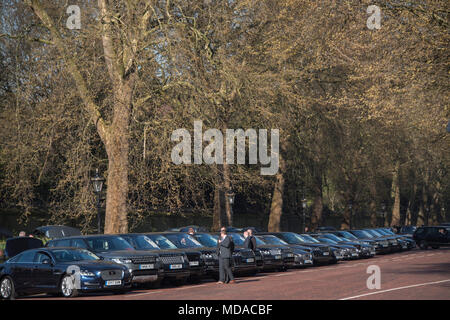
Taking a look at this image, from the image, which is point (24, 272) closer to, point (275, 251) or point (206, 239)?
point (206, 239)

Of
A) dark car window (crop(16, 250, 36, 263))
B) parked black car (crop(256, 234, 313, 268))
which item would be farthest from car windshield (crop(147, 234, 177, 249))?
parked black car (crop(256, 234, 313, 268))

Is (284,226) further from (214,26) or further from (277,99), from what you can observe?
(214,26)

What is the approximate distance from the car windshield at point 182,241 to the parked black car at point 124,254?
113 inches

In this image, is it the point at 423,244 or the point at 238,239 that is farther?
the point at 423,244

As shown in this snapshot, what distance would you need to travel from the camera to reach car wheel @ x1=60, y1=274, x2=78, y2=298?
768 inches

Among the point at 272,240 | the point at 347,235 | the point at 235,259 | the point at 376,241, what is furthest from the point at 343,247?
the point at 235,259

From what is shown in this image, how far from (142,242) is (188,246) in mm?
2448

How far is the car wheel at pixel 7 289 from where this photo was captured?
20.6m

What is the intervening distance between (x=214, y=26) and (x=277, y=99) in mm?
10685

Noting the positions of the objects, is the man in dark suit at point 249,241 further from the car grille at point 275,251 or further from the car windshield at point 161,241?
the car windshield at point 161,241

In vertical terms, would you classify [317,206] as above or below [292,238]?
above

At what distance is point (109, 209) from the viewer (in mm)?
30703

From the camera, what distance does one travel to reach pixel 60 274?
19.8 meters

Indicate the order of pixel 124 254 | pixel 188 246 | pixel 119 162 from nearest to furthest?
pixel 124 254 → pixel 188 246 → pixel 119 162
